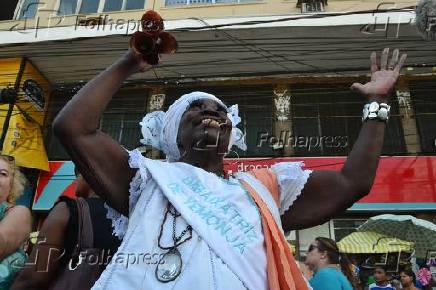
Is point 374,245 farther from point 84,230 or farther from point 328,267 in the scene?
point 84,230

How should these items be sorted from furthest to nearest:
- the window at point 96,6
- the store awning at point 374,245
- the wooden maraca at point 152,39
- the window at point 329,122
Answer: the window at point 96,6
the window at point 329,122
the store awning at point 374,245
the wooden maraca at point 152,39

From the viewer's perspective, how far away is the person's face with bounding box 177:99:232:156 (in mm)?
1558

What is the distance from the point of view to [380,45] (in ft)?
Answer: 30.1

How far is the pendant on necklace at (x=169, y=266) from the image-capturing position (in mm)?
1104

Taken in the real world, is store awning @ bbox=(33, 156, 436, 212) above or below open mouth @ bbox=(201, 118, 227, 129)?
above

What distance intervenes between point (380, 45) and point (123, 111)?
6286 mm

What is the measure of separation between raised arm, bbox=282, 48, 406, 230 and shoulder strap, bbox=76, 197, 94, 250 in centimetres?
72

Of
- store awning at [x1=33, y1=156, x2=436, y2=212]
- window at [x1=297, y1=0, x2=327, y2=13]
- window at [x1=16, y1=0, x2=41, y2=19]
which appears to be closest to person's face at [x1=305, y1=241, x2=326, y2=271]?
store awning at [x1=33, y1=156, x2=436, y2=212]

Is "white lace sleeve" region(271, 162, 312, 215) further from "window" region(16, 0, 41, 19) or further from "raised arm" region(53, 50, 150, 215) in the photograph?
"window" region(16, 0, 41, 19)

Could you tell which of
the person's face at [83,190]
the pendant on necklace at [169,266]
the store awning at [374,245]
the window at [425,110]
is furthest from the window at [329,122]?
the pendant on necklace at [169,266]

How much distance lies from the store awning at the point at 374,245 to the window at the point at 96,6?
25.2 feet

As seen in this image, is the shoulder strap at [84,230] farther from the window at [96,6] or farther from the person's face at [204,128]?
the window at [96,6]

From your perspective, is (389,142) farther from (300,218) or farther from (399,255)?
(300,218)

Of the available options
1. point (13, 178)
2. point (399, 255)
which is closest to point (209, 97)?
point (13, 178)
